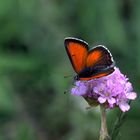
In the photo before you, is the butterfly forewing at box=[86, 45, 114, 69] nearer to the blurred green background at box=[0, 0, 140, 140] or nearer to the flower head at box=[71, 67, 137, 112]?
the flower head at box=[71, 67, 137, 112]

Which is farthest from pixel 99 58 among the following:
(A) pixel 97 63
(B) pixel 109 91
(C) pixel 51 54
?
(C) pixel 51 54

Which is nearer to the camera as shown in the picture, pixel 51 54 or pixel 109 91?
pixel 109 91

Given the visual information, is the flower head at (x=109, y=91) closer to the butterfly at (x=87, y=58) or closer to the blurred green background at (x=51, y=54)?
the butterfly at (x=87, y=58)

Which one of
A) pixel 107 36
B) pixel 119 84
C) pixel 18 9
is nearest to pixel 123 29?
pixel 107 36

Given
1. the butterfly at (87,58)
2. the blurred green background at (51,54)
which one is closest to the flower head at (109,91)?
the butterfly at (87,58)

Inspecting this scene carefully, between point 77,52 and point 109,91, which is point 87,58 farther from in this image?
point 109,91

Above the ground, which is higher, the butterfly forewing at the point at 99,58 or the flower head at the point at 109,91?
the butterfly forewing at the point at 99,58
